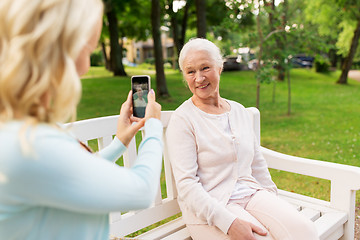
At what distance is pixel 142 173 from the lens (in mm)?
1115

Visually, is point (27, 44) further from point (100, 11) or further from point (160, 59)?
point (160, 59)

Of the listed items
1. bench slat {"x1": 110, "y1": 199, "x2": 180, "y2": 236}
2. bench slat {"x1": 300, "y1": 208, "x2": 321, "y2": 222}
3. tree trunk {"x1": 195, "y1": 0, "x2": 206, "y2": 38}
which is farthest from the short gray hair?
tree trunk {"x1": 195, "y1": 0, "x2": 206, "y2": 38}

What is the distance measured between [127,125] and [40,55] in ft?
2.67

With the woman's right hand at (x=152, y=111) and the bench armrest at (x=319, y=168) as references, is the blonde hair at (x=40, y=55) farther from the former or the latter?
the bench armrest at (x=319, y=168)

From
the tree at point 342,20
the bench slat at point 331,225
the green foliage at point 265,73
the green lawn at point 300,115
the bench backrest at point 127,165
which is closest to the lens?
the bench backrest at point 127,165

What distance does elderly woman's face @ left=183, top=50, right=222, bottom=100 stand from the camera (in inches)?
97.4

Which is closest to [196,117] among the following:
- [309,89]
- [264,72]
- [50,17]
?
[50,17]

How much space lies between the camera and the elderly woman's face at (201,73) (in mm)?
2475

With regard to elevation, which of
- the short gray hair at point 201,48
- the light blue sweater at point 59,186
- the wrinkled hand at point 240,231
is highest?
the short gray hair at point 201,48

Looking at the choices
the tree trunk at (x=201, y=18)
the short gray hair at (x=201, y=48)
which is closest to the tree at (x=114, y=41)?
the tree trunk at (x=201, y=18)

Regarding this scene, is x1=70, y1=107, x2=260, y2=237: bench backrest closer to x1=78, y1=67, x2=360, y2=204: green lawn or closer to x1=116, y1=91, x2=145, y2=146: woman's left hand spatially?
x1=116, y1=91, x2=145, y2=146: woman's left hand

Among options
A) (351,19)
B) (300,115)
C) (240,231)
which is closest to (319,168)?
(240,231)

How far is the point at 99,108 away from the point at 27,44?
10.8 metres

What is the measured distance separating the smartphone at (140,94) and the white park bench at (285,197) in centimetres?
60
